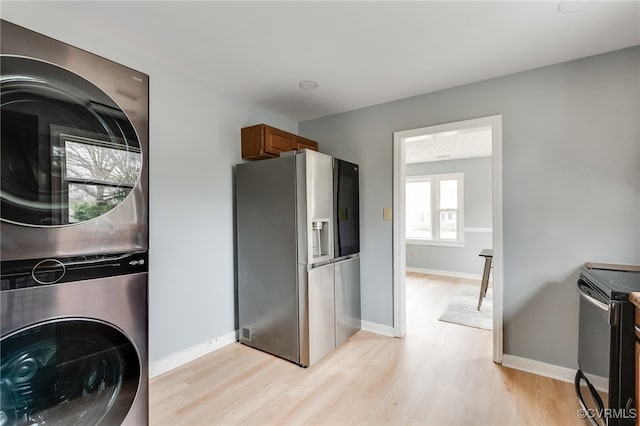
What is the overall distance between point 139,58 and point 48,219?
5.28 ft

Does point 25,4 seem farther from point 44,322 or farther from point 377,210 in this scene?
point 377,210

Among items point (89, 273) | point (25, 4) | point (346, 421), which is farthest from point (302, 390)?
point (25, 4)

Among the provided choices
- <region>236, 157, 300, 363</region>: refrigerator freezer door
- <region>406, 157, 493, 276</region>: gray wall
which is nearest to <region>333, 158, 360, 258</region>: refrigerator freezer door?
<region>236, 157, 300, 363</region>: refrigerator freezer door

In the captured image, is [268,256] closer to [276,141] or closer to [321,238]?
[321,238]

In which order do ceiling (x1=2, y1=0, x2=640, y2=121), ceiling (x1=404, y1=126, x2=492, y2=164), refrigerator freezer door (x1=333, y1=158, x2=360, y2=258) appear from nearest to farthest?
ceiling (x1=2, y1=0, x2=640, y2=121) < refrigerator freezer door (x1=333, y1=158, x2=360, y2=258) < ceiling (x1=404, y1=126, x2=492, y2=164)

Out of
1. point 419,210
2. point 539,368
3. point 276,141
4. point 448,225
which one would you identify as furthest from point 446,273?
point 276,141

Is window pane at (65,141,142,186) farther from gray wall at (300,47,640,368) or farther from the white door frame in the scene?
gray wall at (300,47,640,368)

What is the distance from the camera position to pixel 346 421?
1729 mm

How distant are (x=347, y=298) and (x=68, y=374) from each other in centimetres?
220

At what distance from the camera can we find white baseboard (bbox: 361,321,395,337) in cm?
298

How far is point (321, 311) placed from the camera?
2521 millimetres

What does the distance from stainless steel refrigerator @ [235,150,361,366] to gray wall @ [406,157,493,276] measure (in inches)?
143

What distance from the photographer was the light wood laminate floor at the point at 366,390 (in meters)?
1.76

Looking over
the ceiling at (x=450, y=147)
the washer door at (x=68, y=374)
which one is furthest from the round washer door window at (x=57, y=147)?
the ceiling at (x=450, y=147)
